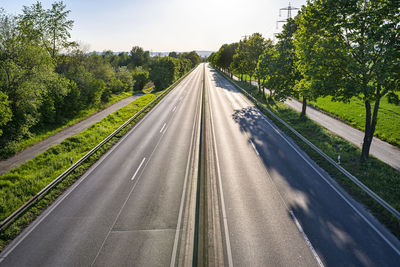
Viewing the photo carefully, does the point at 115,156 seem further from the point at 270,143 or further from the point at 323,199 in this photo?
the point at 323,199

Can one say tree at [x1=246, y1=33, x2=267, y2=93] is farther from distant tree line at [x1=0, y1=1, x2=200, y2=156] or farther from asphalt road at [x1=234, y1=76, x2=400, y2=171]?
distant tree line at [x1=0, y1=1, x2=200, y2=156]

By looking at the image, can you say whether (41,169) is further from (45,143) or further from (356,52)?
(356,52)

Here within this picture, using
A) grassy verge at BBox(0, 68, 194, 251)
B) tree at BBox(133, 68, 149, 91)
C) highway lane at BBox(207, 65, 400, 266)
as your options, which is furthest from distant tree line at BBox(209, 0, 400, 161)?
tree at BBox(133, 68, 149, 91)

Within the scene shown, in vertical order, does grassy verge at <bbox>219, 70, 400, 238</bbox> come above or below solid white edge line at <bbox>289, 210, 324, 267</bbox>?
above

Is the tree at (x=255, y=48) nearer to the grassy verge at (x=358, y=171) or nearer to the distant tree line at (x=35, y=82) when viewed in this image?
the grassy verge at (x=358, y=171)

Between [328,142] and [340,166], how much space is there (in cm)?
574

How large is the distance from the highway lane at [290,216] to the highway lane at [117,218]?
9.74ft

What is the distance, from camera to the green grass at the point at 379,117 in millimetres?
20114

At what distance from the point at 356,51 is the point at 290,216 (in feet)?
36.2

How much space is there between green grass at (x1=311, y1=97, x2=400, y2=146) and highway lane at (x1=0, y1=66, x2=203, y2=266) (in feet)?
57.5

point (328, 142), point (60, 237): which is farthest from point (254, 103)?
point (60, 237)

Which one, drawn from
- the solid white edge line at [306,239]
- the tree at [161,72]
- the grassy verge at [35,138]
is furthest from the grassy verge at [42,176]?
the tree at [161,72]

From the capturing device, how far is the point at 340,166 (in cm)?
1375

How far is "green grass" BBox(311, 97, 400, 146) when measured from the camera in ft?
66.0
